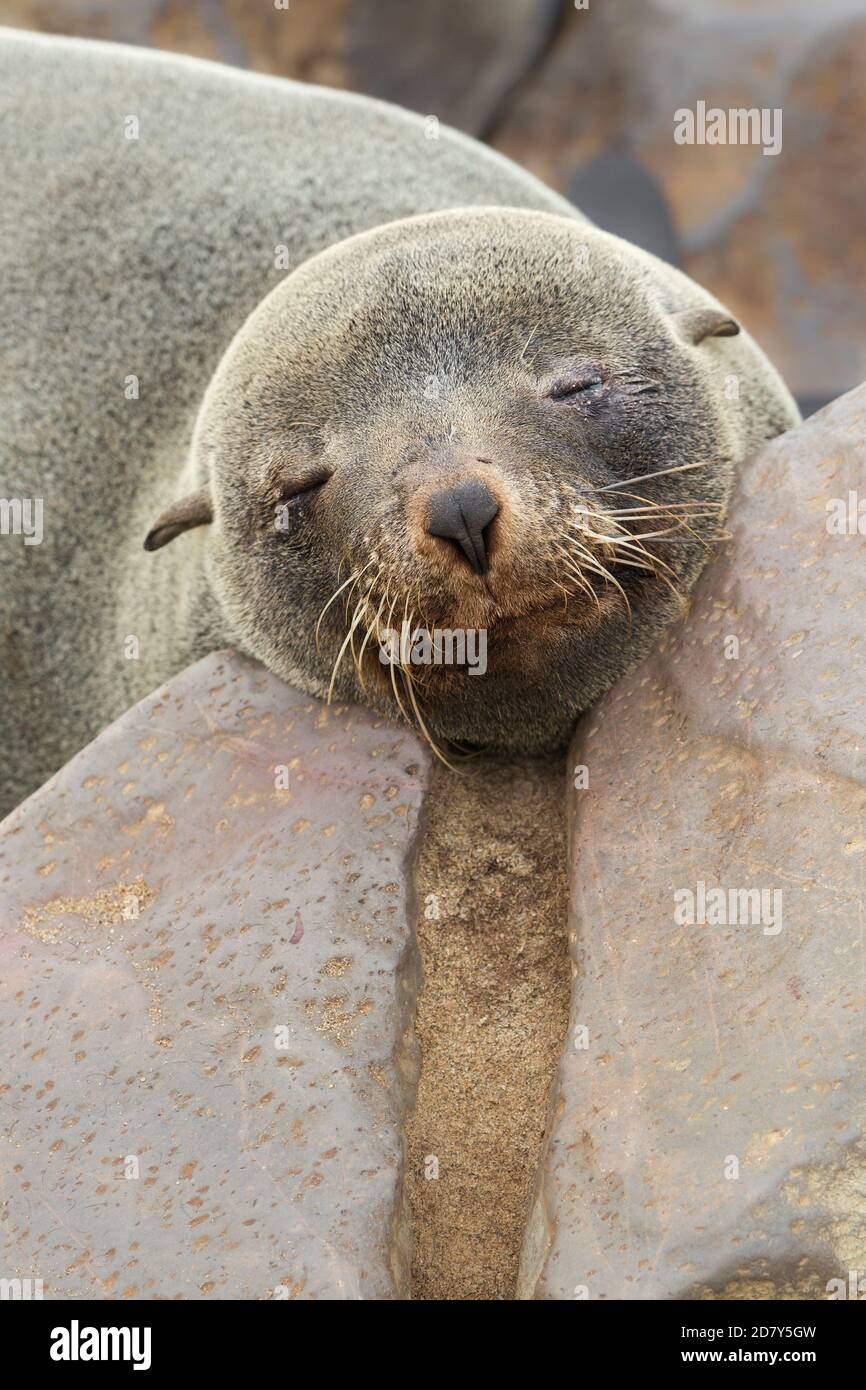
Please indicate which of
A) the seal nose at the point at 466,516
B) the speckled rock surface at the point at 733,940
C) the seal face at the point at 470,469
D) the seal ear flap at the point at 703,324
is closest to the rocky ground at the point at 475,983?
the speckled rock surface at the point at 733,940

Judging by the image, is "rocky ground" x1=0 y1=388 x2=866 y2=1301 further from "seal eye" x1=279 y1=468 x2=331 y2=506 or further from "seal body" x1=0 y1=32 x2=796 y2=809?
"seal eye" x1=279 y1=468 x2=331 y2=506

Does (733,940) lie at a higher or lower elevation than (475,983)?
higher

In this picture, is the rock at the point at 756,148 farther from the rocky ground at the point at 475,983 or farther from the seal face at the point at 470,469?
the rocky ground at the point at 475,983

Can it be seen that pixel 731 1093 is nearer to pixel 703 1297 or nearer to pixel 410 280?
pixel 703 1297

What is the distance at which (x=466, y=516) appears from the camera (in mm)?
3012

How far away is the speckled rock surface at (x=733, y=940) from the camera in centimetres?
266

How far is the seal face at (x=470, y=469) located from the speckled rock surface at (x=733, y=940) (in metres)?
0.19

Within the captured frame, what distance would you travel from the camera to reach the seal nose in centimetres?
301

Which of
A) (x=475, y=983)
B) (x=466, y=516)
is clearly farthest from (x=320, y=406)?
(x=475, y=983)

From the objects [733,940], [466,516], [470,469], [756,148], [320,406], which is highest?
[756,148]

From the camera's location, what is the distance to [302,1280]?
276cm

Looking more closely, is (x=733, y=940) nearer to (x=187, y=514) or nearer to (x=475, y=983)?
(x=475, y=983)

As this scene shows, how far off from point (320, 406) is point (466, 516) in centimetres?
72

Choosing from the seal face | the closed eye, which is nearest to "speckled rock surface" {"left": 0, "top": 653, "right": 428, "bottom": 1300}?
the seal face
